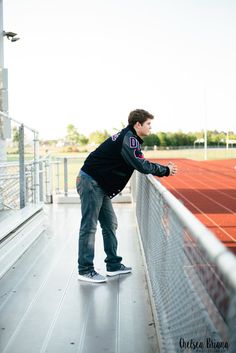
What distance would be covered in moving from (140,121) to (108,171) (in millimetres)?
550

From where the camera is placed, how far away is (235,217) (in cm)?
1173

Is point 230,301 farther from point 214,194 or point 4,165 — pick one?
point 214,194

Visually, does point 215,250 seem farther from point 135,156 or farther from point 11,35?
point 11,35

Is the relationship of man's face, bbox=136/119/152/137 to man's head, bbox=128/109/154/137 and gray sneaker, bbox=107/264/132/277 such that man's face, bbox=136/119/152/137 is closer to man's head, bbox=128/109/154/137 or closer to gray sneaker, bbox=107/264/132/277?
man's head, bbox=128/109/154/137

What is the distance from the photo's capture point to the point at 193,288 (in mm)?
2156

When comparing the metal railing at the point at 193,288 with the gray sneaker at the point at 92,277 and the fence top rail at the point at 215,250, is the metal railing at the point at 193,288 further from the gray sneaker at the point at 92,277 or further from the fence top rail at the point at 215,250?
the gray sneaker at the point at 92,277

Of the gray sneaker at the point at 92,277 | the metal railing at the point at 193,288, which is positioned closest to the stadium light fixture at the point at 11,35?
the gray sneaker at the point at 92,277

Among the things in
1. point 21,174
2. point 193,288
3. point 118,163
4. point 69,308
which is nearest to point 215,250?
point 193,288

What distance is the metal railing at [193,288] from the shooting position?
1.32 meters

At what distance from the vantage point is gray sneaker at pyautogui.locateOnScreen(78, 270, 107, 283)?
479 cm

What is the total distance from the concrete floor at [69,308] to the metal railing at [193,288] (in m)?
0.35

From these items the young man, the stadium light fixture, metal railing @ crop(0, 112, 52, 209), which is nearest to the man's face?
the young man

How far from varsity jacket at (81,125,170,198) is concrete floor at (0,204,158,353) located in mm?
978

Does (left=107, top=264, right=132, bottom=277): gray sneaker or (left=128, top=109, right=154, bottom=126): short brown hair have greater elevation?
(left=128, top=109, right=154, bottom=126): short brown hair
